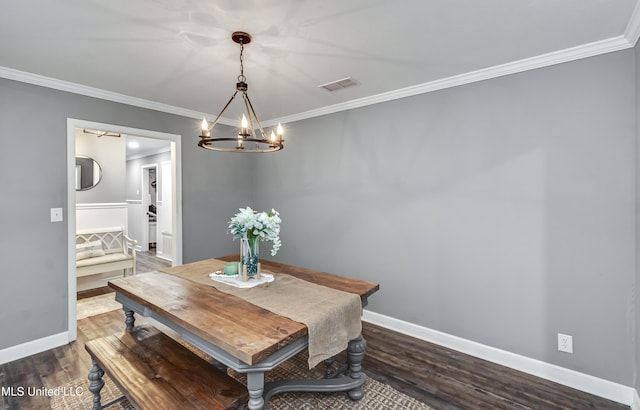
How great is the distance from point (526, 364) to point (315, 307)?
1.91 metres

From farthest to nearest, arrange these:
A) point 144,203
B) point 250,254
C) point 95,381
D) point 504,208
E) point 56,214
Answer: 1. point 144,203
2. point 56,214
3. point 504,208
4. point 250,254
5. point 95,381

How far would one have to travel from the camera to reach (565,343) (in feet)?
7.32

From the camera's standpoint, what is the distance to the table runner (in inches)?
61.4

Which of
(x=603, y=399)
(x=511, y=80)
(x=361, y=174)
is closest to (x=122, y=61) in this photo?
(x=361, y=174)

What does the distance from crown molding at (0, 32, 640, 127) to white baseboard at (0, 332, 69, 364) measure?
89.6 inches

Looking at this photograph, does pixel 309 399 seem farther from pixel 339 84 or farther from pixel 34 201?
pixel 34 201

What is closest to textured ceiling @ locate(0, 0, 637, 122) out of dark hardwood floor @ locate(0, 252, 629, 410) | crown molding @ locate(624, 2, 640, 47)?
crown molding @ locate(624, 2, 640, 47)

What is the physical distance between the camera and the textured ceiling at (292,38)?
1.70 m

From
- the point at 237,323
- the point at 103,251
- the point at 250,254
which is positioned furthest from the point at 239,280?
the point at 103,251

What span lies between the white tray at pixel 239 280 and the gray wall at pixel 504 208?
1.45 m

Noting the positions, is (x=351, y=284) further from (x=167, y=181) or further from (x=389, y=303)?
(x=167, y=181)

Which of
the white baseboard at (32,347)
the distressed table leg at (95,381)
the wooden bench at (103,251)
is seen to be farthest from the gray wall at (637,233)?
the wooden bench at (103,251)

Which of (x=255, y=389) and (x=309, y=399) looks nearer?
(x=255, y=389)

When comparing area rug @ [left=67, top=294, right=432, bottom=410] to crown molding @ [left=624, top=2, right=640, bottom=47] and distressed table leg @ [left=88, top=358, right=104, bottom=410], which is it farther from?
crown molding @ [left=624, top=2, right=640, bottom=47]
